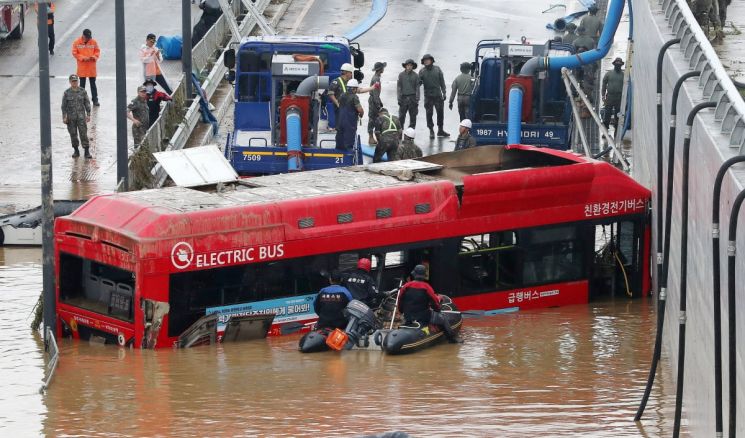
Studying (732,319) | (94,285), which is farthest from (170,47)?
(732,319)

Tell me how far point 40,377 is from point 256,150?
9.96 metres

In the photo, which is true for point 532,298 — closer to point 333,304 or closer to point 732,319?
point 333,304

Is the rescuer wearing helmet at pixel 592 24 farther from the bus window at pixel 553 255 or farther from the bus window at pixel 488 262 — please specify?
the bus window at pixel 488 262

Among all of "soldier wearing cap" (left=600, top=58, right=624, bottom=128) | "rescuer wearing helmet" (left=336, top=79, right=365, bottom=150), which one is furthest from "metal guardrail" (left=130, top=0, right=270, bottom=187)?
"soldier wearing cap" (left=600, top=58, right=624, bottom=128)

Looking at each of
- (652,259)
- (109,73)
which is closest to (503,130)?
(652,259)

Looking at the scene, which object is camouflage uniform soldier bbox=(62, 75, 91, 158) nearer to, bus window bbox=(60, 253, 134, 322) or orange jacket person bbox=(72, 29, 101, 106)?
orange jacket person bbox=(72, 29, 101, 106)

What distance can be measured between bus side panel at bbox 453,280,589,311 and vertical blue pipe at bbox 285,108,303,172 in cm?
635

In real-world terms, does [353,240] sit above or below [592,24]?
below

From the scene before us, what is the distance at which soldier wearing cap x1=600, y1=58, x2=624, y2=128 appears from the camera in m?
32.0

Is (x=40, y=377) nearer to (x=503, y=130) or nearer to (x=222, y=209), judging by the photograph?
(x=222, y=209)

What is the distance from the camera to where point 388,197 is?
2080 cm

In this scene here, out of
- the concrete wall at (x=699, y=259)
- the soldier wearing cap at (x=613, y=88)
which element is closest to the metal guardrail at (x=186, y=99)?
the soldier wearing cap at (x=613, y=88)

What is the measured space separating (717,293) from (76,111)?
18667 mm

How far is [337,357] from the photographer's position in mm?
19453
